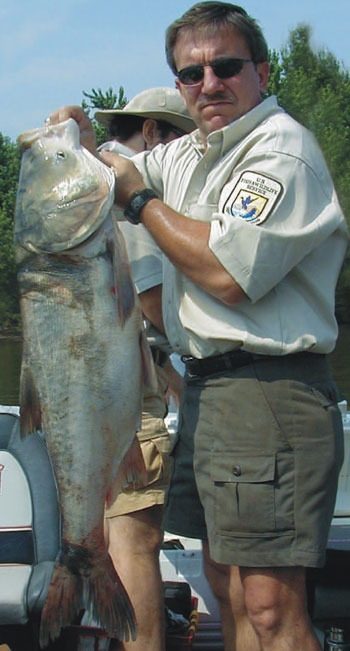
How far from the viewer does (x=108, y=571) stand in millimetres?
2822

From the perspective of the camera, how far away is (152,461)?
332 cm

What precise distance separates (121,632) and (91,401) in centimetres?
78

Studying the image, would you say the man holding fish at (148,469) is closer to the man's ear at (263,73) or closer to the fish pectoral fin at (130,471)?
the fish pectoral fin at (130,471)

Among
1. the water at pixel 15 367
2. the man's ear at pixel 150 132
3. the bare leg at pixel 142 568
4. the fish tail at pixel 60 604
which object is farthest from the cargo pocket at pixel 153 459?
the water at pixel 15 367

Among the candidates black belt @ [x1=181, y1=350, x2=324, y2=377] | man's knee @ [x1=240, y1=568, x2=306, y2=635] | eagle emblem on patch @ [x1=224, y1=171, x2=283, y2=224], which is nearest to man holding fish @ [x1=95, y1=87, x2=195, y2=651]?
black belt @ [x1=181, y1=350, x2=324, y2=377]

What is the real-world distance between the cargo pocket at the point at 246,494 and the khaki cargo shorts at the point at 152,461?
54 centimetres

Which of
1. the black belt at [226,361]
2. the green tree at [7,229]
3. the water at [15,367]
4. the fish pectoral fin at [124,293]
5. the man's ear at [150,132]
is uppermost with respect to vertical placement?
the green tree at [7,229]

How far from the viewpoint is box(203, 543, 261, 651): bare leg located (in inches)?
116

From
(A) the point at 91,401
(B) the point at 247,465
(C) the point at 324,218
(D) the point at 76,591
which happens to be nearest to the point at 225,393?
(B) the point at 247,465

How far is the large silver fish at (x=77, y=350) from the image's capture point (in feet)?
9.01

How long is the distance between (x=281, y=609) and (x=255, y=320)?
92 cm

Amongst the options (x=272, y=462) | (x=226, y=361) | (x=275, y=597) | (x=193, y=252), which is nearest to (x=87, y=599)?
(x=275, y=597)

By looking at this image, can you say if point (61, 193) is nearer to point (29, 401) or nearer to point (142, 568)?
point (29, 401)

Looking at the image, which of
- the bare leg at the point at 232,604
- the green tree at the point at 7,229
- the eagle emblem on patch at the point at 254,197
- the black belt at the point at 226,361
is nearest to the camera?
the eagle emblem on patch at the point at 254,197
